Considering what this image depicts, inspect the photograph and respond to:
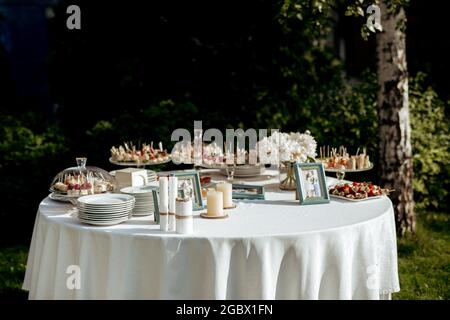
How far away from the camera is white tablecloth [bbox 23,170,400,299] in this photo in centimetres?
318

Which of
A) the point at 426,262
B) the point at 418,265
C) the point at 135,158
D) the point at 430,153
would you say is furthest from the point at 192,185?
the point at 430,153

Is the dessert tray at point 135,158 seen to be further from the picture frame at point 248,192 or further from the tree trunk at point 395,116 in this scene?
the tree trunk at point 395,116

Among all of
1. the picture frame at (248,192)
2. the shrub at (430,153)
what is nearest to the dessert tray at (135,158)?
the picture frame at (248,192)

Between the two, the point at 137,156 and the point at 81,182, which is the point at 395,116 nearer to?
the point at 137,156

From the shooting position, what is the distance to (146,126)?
22.0 feet

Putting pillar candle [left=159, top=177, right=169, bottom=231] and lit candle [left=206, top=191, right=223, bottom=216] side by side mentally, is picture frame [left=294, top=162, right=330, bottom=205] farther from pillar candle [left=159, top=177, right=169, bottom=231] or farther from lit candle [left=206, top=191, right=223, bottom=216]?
pillar candle [left=159, top=177, right=169, bottom=231]

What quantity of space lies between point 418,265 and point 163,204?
3266 mm

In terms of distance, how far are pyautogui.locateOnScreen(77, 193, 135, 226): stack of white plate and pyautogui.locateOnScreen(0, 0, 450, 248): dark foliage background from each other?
3.46 m

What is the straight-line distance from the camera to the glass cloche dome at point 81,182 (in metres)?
3.88

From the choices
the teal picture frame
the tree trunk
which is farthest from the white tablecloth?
the tree trunk

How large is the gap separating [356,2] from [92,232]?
2.91m

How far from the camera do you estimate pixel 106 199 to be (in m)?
3.62

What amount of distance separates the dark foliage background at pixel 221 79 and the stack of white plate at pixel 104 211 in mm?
3461

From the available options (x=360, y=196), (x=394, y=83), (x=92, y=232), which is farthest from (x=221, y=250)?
(x=394, y=83)
